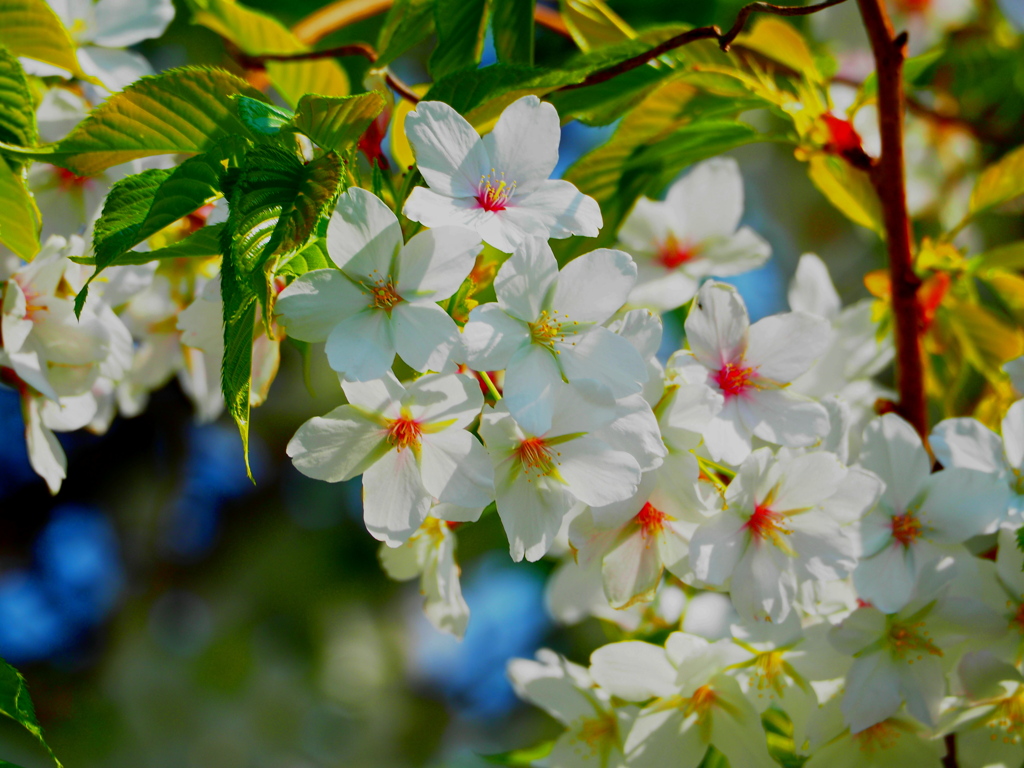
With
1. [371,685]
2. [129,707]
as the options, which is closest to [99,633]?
[129,707]

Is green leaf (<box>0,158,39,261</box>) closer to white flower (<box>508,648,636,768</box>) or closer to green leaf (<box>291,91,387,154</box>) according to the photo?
green leaf (<box>291,91,387,154</box>)

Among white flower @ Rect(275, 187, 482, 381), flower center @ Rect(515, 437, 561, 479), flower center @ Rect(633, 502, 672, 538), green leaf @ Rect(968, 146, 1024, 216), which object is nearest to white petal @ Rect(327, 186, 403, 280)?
white flower @ Rect(275, 187, 482, 381)

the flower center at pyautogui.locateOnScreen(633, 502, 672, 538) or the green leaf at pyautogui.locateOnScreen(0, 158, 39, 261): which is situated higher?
the green leaf at pyautogui.locateOnScreen(0, 158, 39, 261)

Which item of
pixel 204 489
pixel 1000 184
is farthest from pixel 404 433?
pixel 204 489

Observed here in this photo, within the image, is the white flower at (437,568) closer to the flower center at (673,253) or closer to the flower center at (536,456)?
the flower center at (536,456)

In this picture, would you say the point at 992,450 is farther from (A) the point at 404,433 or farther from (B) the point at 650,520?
(A) the point at 404,433

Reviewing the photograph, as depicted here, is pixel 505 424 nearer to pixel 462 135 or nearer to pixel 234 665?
pixel 462 135
